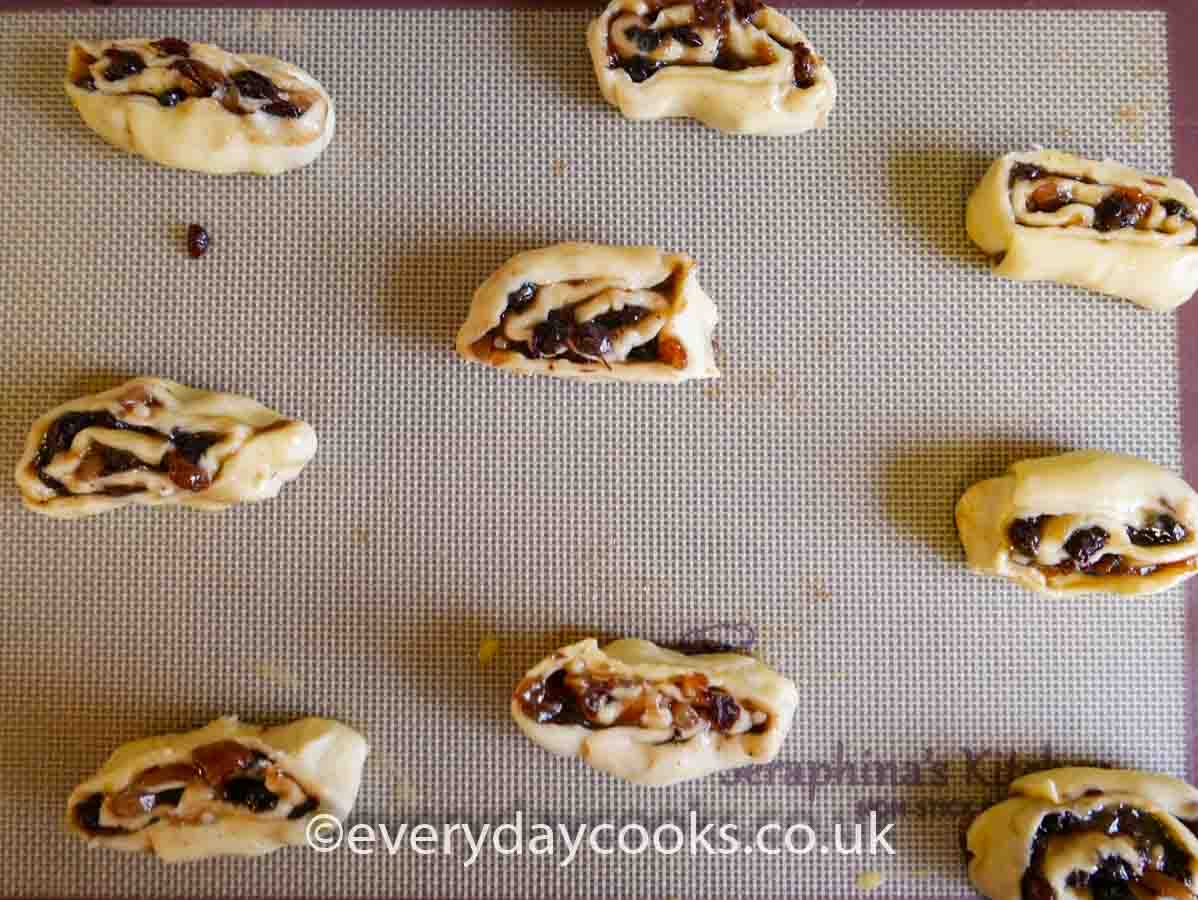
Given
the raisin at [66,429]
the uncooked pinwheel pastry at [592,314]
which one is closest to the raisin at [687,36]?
the uncooked pinwheel pastry at [592,314]

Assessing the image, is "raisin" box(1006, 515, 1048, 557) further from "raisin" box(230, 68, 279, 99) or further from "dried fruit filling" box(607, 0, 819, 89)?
"raisin" box(230, 68, 279, 99)

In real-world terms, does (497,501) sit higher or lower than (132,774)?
higher

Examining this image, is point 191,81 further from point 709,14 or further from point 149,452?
point 709,14

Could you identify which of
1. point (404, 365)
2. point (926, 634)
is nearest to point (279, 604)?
point (404, 365)

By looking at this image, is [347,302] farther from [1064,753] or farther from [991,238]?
[1064,753]

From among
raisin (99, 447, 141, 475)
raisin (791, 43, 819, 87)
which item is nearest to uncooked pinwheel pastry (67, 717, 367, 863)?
raisin (99, 447, 141, 475)

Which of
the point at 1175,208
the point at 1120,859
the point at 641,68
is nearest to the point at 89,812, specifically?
the point at 641,68
